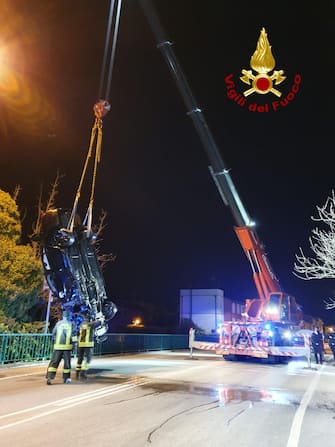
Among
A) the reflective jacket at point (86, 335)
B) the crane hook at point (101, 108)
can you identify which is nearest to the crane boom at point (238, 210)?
the crane hook at point (101, 108)

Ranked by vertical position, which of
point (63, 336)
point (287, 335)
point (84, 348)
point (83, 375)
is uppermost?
point (287, 335)

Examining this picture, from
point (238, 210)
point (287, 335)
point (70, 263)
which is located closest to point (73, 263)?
point (70, 263)

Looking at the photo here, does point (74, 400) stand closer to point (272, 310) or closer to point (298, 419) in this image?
point (298, 419)

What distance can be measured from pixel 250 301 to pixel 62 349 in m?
12.9

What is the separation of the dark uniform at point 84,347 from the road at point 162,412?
352 mm

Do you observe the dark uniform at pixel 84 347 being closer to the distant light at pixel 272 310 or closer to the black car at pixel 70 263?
the black car at pixel 70 263

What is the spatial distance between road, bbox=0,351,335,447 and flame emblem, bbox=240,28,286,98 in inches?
293

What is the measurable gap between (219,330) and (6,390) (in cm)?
1242

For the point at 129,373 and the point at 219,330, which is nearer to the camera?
the point at 129,373

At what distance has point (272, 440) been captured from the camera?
5.57 m

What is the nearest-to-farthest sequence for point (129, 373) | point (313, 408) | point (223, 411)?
point (223, 411), point (313, 408), point (129, 373)

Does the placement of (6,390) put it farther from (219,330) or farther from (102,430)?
(219,330)

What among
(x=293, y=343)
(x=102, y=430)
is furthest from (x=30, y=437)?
(x=293, y=343)

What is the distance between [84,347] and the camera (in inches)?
415
